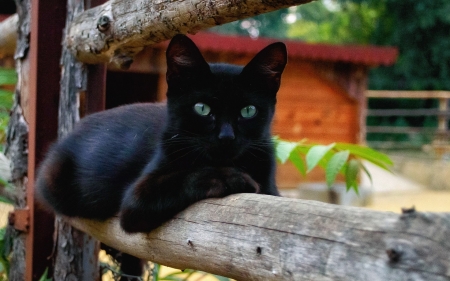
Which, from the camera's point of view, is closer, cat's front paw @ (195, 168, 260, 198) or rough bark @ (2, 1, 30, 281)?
cat's front paw @ (195, 168, 260, 198)

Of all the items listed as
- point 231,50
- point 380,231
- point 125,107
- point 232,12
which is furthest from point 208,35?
point 380,231

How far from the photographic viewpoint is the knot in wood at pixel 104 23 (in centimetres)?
158

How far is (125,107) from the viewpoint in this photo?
185cm

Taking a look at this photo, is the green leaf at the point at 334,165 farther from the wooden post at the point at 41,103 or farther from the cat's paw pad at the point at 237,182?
the wooden post at the point at 41,103

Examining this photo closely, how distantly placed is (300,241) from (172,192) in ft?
1.57

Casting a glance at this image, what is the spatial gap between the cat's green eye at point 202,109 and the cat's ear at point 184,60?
8cm

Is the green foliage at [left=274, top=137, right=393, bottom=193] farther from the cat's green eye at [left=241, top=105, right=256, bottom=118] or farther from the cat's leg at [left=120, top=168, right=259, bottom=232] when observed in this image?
the cat's leg at [left=120, top=168, right=259, bottom=232]

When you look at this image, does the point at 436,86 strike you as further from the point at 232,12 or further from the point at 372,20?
the point at 232,12

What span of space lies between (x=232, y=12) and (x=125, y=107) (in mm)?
797

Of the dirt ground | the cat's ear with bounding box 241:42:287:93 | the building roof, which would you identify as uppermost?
the building roof

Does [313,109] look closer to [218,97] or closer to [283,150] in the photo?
[283,150]

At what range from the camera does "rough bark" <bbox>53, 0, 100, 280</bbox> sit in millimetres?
1840

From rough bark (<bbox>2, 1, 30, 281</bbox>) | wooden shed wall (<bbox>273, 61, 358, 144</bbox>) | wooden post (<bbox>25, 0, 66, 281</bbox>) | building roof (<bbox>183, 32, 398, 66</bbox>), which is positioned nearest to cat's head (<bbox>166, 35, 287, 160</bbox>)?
wooden post (<bbox>25, 0, 66, 281</bbox>)

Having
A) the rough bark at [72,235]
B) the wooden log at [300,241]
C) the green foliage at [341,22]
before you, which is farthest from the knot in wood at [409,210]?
the green foliage at [341,22]
